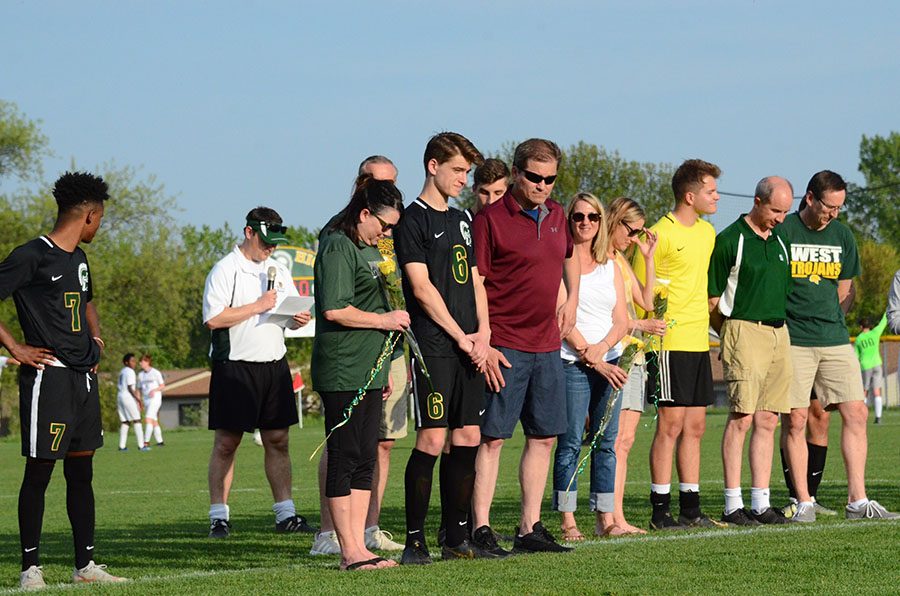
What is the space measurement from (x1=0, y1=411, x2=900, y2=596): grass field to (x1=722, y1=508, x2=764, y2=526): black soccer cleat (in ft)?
1.15

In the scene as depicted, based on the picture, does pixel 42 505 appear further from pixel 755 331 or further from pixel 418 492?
pixel 755 331

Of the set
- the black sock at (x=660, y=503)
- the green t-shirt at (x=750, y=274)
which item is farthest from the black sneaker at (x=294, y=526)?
the green t-shirt at (x=750, y=274)

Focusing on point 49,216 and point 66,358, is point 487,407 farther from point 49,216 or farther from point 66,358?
point 49,216

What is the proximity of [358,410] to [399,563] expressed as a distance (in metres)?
0.86

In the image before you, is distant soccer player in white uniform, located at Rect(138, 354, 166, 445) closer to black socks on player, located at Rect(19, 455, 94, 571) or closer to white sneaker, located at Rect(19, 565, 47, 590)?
black socks on player, located at Rect(19, 455, 94, 571)

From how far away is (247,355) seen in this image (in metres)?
10.3

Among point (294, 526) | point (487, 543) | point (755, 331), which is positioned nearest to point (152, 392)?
point (294, 526)

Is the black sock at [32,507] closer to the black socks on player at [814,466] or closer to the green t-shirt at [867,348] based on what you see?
the black socks on player at [814,466]

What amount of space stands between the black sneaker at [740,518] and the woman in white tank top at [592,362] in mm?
1036

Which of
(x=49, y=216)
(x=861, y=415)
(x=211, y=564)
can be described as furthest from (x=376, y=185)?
(x=49, y=216)

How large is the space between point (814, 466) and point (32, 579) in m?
6.16

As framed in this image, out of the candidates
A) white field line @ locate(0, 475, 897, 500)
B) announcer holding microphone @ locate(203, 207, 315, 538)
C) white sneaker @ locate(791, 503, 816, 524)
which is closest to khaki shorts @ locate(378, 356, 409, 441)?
announcer holding microphone @ locate(203, 207, 315, 538)

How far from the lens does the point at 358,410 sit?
24.1ft

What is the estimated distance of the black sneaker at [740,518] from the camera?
937 centimetres
